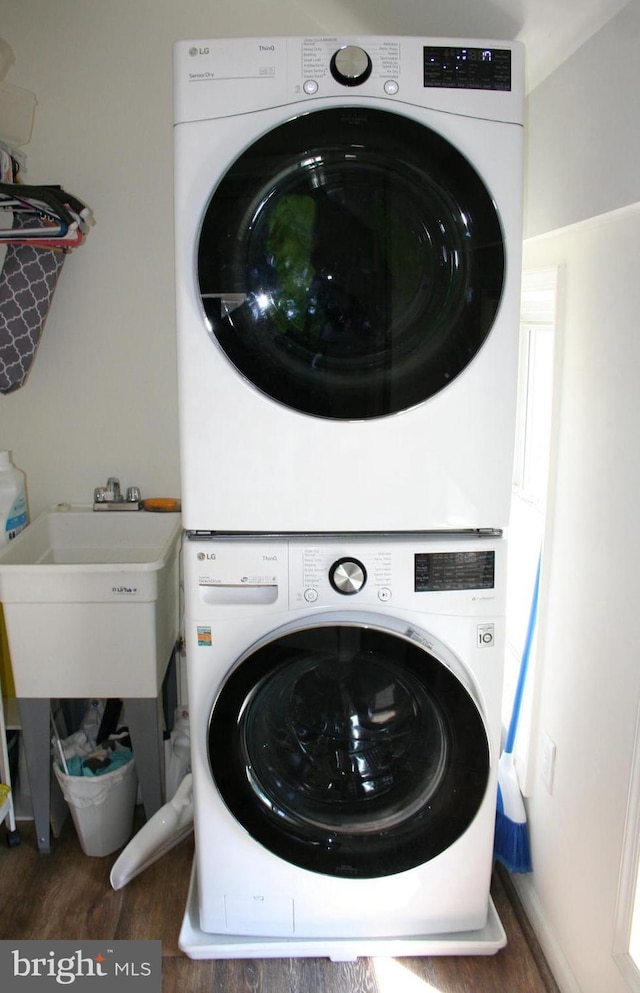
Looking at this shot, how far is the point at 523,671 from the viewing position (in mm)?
1958

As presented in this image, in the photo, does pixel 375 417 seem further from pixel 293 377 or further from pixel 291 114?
pixel 291 114

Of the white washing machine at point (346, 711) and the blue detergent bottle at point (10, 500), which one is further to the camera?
the blue detergent bottle at point (10, 500)

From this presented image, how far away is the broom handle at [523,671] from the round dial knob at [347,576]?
552 millimetres

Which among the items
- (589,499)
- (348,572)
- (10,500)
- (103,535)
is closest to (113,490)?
(103,535)

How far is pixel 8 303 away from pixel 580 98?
140cm

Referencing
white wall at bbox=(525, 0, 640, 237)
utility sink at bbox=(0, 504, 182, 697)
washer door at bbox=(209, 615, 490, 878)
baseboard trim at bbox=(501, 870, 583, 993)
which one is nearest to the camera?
white wall at bbox=(525, 0, 640, 237)

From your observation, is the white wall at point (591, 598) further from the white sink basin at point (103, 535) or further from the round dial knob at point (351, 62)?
the white sink basin at point (103, 535)

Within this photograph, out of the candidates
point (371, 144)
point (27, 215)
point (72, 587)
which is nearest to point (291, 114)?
point (371, 144)

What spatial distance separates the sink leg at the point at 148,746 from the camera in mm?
1970

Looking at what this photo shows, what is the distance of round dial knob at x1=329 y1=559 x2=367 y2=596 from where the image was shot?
1.53 m

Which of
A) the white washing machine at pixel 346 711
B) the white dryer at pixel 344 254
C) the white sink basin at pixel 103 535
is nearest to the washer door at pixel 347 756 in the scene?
the white washing machine at pixel 346 711

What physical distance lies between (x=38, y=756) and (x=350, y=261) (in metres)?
1.46

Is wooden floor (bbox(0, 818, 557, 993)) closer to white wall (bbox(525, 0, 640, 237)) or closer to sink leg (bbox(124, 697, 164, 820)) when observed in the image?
sink leg (bbox(124, 697, 164, 820))

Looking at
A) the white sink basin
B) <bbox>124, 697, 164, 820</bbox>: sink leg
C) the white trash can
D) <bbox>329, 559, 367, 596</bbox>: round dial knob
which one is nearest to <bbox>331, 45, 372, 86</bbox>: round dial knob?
<bbox>329, 559, 367, 596</bbox>: round dial knob
